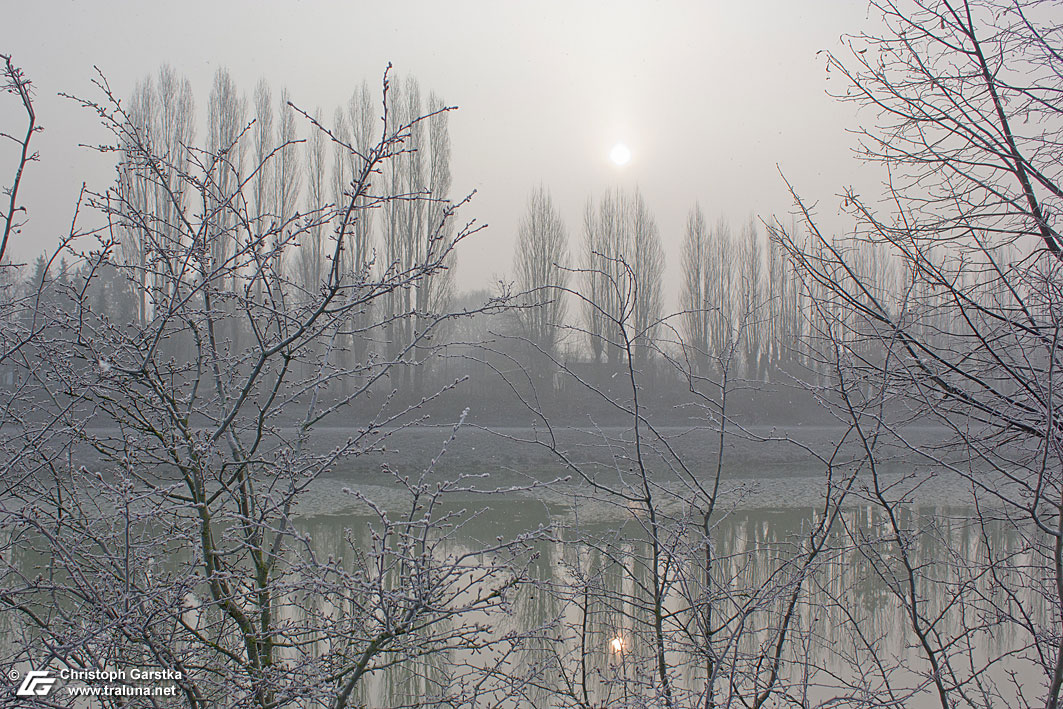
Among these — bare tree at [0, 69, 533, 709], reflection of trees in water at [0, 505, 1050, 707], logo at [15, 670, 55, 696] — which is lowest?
reflection of trees in water at [0, 505, 1050, 707]

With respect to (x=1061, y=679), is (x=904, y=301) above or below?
above

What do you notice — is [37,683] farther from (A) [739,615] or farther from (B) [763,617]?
(B) [763,617]

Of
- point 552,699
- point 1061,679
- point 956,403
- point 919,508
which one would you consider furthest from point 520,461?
point 1061,679

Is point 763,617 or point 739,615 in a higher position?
point 739,615

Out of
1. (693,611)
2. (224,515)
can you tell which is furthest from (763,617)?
(224,515)

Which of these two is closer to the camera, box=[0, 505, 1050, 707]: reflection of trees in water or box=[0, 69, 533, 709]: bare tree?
box=[0, 69, 533, 709]: bare tree

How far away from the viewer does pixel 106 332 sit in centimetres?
195

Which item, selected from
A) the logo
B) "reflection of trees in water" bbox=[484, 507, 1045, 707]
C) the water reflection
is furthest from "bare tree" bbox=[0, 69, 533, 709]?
"reflection of trees in water" bbox=[484, 507, 1045, 707]

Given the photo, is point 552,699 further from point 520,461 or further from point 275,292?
point 520,461

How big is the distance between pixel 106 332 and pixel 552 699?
354cm

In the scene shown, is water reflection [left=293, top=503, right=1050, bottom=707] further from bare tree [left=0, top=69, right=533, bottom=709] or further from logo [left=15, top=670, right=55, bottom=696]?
logo [left=15, top=670, right=55, bottom=696]

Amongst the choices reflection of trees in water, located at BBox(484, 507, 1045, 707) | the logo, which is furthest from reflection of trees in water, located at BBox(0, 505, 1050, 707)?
the logo

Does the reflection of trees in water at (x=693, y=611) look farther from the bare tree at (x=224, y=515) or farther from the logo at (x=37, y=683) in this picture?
the logo at (x=37, y=683)

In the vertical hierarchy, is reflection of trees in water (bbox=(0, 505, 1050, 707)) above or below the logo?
below
